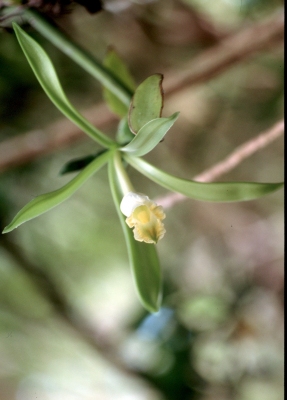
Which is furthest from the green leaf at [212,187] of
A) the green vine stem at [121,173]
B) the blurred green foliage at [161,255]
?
the blurred green foliage at [161,255]

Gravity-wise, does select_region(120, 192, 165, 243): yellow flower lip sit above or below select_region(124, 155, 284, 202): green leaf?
below

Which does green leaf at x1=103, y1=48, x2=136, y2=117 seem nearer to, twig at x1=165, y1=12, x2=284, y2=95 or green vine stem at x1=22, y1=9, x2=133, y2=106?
green vine stem at x1=22, y1=9, x2=133, y2=106

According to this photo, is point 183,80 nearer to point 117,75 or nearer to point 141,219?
point 117,75

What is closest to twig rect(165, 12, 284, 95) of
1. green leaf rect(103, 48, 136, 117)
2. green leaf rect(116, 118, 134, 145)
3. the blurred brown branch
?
the blurred brown branch

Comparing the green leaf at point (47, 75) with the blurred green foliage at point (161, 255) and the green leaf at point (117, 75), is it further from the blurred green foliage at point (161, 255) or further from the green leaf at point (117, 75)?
the blurred green foliage at point (161, 255)

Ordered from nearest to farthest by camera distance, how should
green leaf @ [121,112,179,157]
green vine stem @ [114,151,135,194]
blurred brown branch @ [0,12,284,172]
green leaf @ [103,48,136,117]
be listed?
green leaf @ [121,112,179,157] → green vine stem @ [114,151,135,194] → green leaf @ [103,48,136,117] → blurred brown branch @ [0,12,284,172]

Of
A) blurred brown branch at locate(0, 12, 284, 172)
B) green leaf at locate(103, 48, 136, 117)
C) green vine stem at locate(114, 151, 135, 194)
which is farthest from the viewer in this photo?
blurred brown branch at locate(0, 12, 284, 172)

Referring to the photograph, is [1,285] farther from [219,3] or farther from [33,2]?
[219,3]

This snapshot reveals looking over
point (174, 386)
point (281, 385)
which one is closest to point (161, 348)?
point (174, 386)
